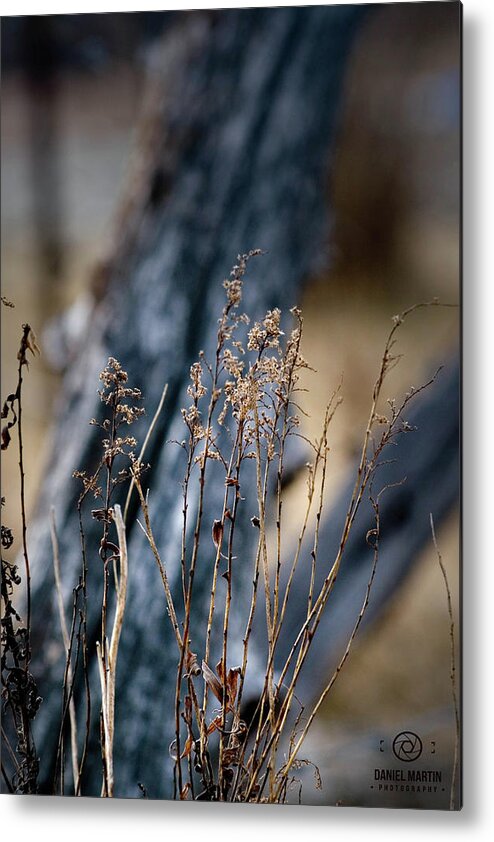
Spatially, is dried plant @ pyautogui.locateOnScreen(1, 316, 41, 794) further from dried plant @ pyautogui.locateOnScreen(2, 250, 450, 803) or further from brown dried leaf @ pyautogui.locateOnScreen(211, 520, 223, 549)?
brown dried leaf @ pyautogui.locateOnScreen(211, 520, 223, 549)

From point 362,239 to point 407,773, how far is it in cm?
91

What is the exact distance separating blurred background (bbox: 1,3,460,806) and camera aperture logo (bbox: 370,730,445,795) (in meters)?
0.02

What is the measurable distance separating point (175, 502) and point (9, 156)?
0.70 m

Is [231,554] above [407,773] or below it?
above

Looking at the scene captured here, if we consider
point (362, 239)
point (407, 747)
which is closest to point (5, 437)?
point (362, 239)

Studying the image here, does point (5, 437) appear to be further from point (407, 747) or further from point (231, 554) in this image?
point (407, 747)

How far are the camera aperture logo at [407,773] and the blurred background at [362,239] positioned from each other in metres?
0.02

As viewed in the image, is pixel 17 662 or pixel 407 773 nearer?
pixel 407 773

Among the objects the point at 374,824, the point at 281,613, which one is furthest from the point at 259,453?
the point at 374,824

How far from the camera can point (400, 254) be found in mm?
1746

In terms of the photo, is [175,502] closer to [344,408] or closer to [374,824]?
[344,408]

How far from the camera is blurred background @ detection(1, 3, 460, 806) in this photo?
5.68 feet

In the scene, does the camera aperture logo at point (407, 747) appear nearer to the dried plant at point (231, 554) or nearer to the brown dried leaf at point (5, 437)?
the dried plant at point (231, 554)

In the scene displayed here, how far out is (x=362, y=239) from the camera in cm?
176
